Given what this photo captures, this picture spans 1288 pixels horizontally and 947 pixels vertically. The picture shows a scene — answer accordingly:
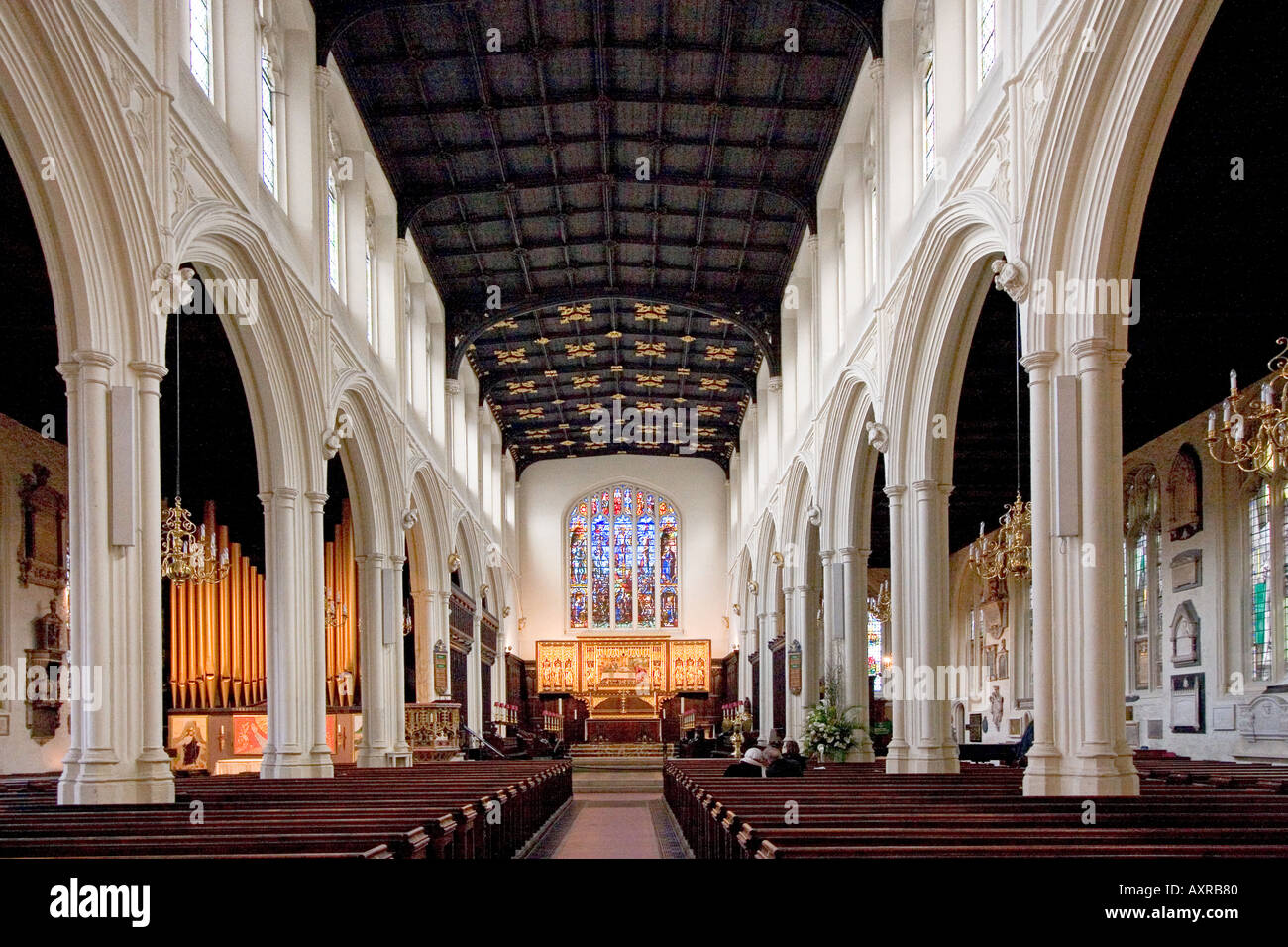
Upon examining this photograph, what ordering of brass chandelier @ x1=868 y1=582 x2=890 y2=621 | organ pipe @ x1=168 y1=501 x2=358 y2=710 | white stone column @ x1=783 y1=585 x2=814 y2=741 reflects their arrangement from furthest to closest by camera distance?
1. brass chandelier @ x1=868 y1=582 x2=890 y2=621
2. white stone column @ x1=783 y1=585 x2=814 y2=741
3. organ pipe @ x1=168 y1=501 x2=358 y2=710

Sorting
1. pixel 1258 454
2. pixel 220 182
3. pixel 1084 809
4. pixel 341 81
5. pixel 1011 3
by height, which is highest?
Answer: pixel 341 81

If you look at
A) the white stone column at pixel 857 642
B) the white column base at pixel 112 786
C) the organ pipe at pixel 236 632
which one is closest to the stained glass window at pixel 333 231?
the organ pipe at pixel 236 632

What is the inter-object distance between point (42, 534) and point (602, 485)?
940 inches

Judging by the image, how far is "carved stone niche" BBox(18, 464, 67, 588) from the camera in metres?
17.1

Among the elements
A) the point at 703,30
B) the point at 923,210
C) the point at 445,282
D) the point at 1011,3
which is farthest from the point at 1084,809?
the point at 445,282

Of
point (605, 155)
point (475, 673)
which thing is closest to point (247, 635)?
point (605, 155)

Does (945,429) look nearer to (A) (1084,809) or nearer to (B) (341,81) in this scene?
(A) (1084,809)

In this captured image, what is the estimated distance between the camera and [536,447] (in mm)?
39312

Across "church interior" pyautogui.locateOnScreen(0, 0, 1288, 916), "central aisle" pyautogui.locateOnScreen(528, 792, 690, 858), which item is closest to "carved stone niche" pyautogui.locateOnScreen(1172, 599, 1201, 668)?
"church interior" pyautogui.locateOnScreen(0, 0, 1288, 916)

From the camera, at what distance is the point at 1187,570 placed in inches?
713

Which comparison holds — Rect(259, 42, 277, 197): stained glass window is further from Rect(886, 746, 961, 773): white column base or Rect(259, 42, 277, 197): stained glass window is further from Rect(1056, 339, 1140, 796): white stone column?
Rect(886, 746, 961, 773): white column base

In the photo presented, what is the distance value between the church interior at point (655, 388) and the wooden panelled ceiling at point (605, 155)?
87 mm

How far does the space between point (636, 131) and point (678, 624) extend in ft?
72.9

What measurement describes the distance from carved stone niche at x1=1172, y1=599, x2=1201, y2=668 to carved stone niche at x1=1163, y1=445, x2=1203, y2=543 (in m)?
0.95
